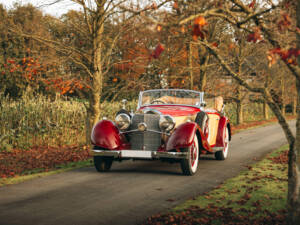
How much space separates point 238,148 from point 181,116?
4.92 metres

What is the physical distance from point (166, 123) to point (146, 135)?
1.71 feet

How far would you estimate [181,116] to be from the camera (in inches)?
364

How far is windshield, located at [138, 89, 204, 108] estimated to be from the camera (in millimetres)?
10398

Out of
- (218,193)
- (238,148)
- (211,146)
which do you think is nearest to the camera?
(218,193)

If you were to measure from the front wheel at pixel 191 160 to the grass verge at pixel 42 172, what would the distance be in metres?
2.76

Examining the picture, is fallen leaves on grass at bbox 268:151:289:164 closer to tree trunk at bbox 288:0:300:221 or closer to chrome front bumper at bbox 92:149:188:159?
chrome front bumper at bbox 92:149:188:159

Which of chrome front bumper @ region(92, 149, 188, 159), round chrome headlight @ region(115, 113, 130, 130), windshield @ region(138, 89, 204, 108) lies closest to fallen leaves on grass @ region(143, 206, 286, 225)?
Answer: chrome front bumper @ region(92, 149, 188, 159)

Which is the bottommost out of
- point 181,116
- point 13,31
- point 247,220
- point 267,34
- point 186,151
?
point 247,220

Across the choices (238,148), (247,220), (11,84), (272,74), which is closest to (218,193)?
(247,220)

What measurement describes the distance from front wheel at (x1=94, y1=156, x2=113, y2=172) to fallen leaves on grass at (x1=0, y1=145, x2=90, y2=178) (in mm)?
1360

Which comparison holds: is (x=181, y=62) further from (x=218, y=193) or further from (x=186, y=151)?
(x=218, y=193)

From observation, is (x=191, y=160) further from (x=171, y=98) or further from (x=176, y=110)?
(x=171, y=98)

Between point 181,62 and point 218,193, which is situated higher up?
point 181,62

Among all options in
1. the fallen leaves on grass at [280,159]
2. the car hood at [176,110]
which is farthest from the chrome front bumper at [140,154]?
the fallen leaves on grass at [280,159]
